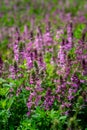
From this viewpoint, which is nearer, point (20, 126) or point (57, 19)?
point (20, 126)

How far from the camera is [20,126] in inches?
179

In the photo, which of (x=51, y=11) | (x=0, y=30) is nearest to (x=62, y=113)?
(x=0, y=30)

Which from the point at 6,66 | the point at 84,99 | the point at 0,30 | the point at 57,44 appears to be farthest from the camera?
the point at 0,30

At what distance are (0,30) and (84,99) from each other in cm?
629

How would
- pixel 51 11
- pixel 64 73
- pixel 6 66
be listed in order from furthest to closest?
pixel 51 11, pixel 6 66, pixel 64 73

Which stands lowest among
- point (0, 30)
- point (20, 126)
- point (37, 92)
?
point (20, 126)

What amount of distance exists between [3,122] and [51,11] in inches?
315

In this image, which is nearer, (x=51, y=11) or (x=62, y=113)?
(x=62, y=113)

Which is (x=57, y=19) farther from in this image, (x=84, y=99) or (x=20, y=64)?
(x=84, y=99)

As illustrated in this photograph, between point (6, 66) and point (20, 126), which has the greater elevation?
point (6, 66)

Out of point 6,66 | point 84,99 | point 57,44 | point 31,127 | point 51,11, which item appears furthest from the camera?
point 51,11

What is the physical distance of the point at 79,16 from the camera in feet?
35.1

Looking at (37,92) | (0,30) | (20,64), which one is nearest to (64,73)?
(37,92)

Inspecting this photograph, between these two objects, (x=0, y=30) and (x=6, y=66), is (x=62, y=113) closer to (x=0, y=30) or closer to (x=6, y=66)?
(x=6, y=66)
